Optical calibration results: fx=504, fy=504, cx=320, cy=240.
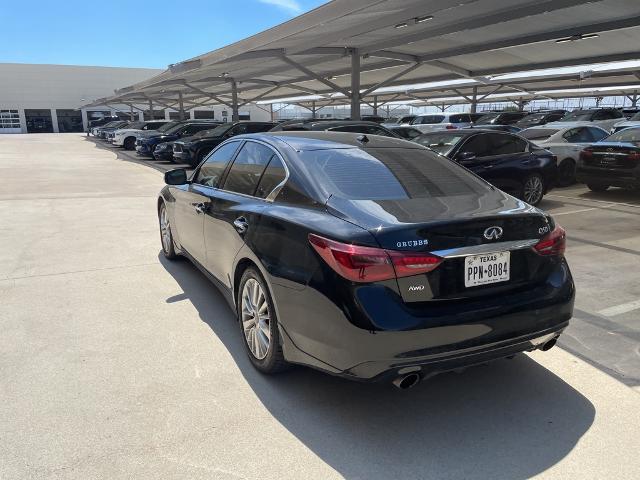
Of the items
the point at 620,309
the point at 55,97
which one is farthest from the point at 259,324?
the point at 55,97

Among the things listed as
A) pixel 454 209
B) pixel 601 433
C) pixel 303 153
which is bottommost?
pixel 601 433

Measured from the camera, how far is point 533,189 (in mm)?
9438

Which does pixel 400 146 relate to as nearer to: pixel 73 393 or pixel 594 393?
pixel 594 393

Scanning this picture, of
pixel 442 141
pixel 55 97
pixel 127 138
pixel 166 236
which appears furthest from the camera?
pixel 55 97

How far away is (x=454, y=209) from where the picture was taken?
115 inches

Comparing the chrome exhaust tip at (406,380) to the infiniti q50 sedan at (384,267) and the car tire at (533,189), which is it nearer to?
the infiniti q50 sedan at (384,267)

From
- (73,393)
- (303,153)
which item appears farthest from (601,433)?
(73,393)

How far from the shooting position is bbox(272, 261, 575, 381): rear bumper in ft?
8.34

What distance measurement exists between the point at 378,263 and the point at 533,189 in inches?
311

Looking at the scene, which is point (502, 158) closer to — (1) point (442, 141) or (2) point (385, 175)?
(1) point (442, 141)

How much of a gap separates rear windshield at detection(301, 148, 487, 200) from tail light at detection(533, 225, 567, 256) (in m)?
0.59

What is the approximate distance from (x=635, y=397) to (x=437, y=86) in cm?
2985

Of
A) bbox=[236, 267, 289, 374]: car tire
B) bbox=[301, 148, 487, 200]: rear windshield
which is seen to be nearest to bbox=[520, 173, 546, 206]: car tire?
bbox=[301, 148, 487, 200]: rear windshield

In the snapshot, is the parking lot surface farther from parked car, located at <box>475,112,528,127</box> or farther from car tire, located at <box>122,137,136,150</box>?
car tire, located at <box>122,137,136,150</box>
